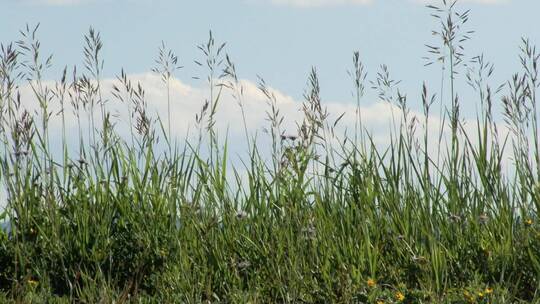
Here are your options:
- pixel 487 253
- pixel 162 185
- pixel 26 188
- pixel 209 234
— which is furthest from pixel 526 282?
pixel 26 188

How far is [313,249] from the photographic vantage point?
477cm

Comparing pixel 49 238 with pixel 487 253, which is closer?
pixel 487 253

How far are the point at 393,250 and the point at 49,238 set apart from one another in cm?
216

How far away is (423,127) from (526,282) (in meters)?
1.08

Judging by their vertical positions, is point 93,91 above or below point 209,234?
above

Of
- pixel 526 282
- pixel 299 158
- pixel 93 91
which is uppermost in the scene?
pixel 93 91

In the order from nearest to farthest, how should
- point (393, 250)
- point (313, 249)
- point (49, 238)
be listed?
1. point (313, 249)
2. point (393, 250)
3. point (49, 238)

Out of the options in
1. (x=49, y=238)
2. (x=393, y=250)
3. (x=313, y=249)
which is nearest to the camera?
(x=313, y=249)

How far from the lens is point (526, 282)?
16.0 feet

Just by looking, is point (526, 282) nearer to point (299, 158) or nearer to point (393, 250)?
point (393, 250)

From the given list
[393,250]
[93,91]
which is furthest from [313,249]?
[93,91]

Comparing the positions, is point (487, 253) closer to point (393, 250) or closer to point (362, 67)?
point (393, 250)

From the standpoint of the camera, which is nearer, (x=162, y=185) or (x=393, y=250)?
(x=393, y=250)

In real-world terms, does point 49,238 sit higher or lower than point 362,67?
lower
